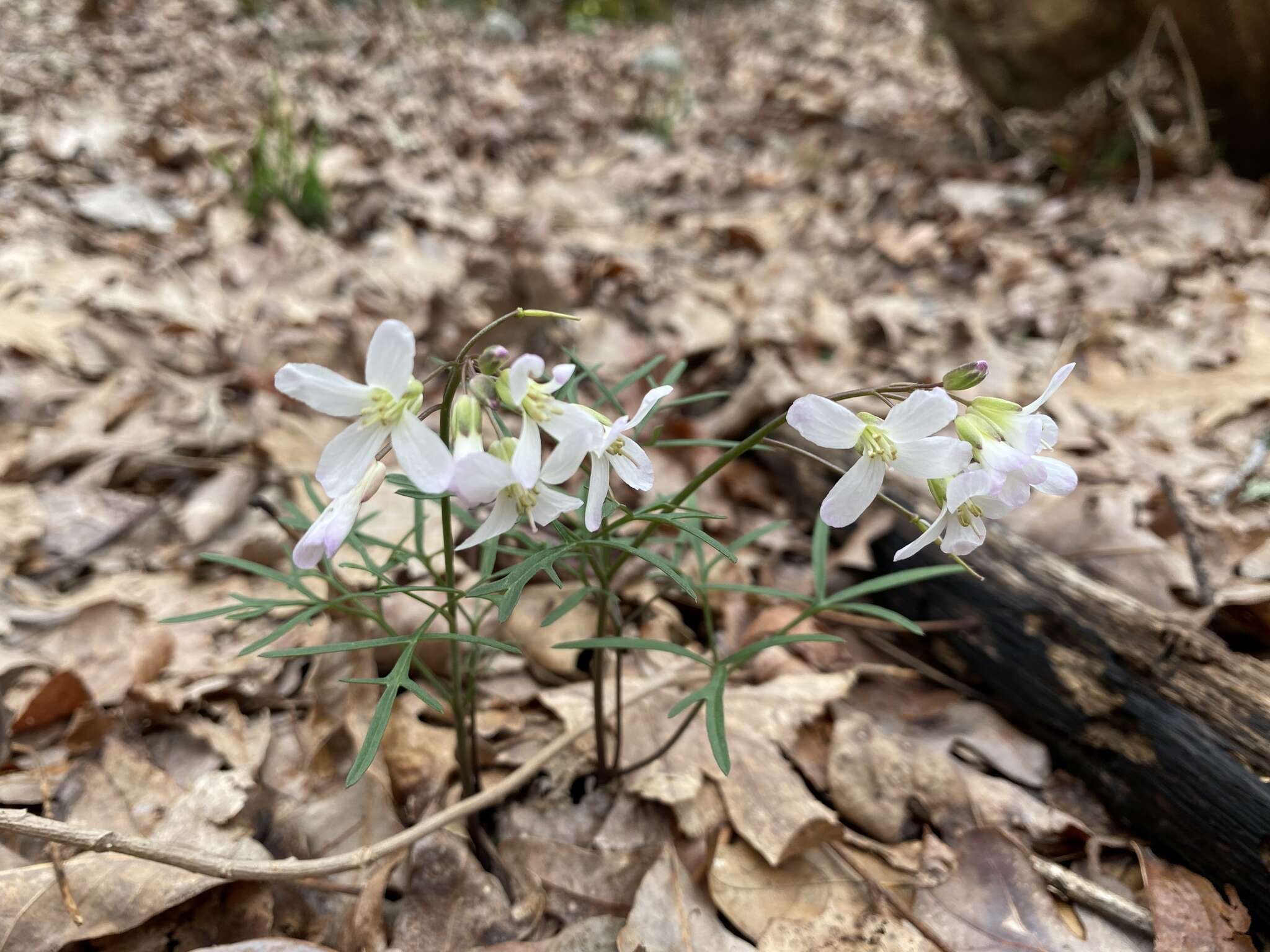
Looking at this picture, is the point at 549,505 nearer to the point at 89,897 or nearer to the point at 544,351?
the point at 89,897

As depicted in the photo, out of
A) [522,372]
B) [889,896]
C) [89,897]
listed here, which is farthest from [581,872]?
[522,372]

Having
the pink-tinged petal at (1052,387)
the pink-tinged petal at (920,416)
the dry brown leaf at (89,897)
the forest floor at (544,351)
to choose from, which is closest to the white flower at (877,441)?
the pink-tinged petal at (920,416)

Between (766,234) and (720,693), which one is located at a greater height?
(720,693)

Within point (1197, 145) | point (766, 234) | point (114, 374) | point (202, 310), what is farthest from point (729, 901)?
point (1197, 145)

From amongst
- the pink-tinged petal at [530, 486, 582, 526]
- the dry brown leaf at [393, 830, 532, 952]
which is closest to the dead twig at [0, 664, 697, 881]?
the dry brown leaf at [393, 830, 532, 952]

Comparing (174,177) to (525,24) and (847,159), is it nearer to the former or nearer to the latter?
(847,159)

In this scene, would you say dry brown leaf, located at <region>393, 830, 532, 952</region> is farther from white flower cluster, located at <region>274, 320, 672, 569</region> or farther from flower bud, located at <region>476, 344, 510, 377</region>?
flower bud, located at <region>476, 344, 510, 377</region>
